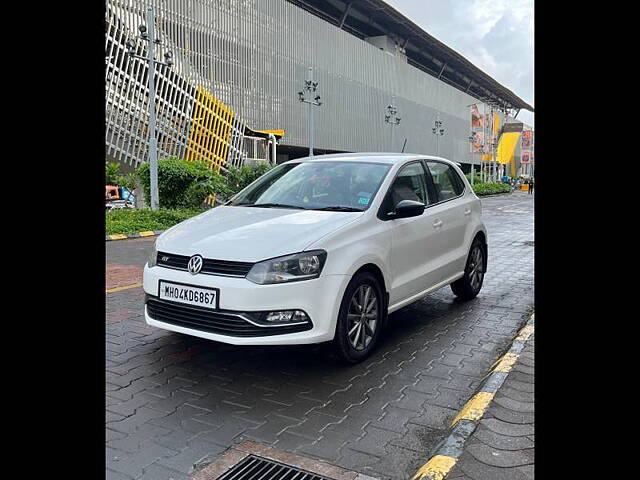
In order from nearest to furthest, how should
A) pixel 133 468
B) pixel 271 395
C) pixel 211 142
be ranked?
pixel 133 468, pixel 271 395, pixel 211 142

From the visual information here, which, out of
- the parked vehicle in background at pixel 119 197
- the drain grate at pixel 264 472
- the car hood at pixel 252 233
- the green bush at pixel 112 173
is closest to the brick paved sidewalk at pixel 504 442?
the drain grate at pixel 264 472

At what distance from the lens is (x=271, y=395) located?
12.4ft

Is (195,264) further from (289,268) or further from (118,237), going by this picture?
(118,237)

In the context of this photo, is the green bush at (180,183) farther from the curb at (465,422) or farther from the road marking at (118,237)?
the curb at (465,422)

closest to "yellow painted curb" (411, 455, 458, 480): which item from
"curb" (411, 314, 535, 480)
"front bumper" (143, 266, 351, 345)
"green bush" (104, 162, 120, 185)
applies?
"curb" (411, 314, 535, 480)

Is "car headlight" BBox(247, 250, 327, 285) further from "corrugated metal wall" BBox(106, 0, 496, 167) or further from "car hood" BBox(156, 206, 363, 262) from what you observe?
"corrugated metal wall" BBox(106, 0, 496, 167)

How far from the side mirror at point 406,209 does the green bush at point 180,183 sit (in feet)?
41.7

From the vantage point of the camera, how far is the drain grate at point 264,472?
2.80 meters

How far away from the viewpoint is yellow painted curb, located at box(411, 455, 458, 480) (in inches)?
107
